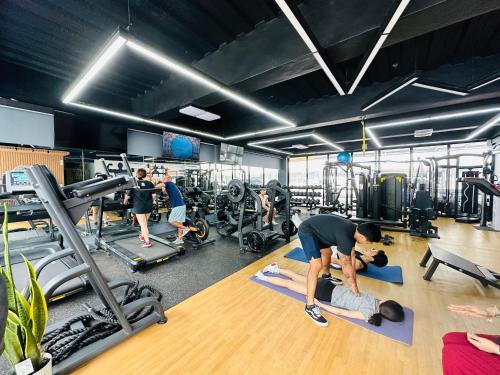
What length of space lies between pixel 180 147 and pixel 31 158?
17.3 feet

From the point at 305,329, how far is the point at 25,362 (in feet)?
7.51

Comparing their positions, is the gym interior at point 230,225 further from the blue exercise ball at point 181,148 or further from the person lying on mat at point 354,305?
the blue exercise ball at point 181,148

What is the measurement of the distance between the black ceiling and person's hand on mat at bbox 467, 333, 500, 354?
2869 mm

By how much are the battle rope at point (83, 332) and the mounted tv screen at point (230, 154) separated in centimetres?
778

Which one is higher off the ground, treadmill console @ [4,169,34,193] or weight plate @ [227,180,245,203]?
treadmill console @ [4,169,34,193]

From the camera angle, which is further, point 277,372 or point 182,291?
point 182,291

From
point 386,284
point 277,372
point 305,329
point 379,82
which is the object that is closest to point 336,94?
point 379,82

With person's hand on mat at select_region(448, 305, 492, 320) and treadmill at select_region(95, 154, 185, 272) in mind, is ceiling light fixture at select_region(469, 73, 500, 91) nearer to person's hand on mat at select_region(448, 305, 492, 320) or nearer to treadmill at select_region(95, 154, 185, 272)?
person's hand on mat at select_region(448, 305, 492, 320)

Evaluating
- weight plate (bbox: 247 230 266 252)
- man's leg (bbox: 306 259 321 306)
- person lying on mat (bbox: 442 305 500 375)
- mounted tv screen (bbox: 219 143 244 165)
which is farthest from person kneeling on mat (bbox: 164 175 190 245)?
mounted tv screen (bbox: 219 143 244 165)

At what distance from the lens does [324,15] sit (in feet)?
8.50

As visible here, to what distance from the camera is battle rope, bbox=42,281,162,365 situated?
5.90 feet

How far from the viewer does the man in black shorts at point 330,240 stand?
2367 millimetres

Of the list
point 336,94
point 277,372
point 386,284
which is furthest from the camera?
point 336,94

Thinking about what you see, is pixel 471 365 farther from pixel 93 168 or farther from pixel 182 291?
pixel 93 168
